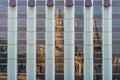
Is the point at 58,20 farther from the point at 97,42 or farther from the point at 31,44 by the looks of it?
the point at 97,42

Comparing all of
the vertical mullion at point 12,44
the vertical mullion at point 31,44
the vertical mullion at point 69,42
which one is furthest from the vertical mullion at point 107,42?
the vertical mullion at point 12,44

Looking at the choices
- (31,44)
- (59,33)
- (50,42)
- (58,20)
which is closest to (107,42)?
(59,33)

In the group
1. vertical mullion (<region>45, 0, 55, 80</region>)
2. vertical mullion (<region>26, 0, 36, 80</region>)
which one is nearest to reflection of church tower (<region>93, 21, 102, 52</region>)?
vertical mullion (<region>45, 0, 55, 80</region>)

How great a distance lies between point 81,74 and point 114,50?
330 centimetres

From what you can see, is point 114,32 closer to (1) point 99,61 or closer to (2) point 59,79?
(1) point 99,61

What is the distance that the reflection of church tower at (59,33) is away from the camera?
138 ft

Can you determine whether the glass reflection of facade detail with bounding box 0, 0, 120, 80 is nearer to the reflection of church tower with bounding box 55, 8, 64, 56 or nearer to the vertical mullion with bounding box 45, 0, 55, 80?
the reflection of church tower with bounding box 55, 8, 64, 56

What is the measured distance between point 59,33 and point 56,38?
475mm

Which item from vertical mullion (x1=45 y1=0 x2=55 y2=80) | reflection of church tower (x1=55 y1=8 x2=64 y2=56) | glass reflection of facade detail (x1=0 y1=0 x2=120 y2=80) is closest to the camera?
vertical mullion (x1=45 y1=0 x2=55 y2=80)

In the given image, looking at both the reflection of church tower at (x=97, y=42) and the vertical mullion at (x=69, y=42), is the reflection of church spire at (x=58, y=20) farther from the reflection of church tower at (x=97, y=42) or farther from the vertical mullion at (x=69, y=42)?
the reflection of church tower at (x=97, y=42)

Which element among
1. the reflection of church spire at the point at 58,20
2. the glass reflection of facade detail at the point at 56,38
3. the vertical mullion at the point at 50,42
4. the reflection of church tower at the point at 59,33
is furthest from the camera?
the reflection of church spire at the point at 58,20

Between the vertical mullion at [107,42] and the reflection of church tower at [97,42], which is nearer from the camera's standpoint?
the vertical mullion at [107,42]

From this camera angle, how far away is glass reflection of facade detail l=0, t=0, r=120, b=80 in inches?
1645

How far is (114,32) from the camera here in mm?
41969
